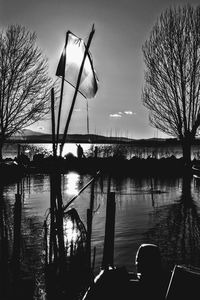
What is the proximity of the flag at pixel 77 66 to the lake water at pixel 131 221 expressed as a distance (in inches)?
123

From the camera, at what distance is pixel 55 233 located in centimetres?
709

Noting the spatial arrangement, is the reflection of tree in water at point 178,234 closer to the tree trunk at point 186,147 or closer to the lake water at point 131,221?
the lake water at point 131,221

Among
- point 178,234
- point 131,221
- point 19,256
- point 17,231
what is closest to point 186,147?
point 131,221

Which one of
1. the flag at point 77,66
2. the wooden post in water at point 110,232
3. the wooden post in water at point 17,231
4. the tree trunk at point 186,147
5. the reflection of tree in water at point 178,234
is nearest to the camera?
the flag at point 77,66

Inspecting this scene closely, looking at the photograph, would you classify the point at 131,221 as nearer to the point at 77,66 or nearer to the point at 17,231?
the point at 17,231

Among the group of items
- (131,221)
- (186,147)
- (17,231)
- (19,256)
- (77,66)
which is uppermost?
(77,66)

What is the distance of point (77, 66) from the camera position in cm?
655

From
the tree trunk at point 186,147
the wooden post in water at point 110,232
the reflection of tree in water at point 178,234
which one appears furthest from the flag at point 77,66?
the tree trunk at point 186,147

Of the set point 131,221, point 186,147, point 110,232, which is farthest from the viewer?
point 186,147

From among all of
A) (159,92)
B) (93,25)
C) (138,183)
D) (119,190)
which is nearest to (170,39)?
(159,92)

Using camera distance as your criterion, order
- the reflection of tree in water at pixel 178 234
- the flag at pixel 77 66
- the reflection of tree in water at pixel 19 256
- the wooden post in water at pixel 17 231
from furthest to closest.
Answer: the reflection of tree in water at pixel 178 234 → the wooden post in water at pixel 17 231 → the reflection of tree in water at pixel 19 256 → the flag at pixel 77 66

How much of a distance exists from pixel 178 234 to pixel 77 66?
766cm

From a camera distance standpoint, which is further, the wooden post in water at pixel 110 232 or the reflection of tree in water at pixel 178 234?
the reflection of tree in water at pixel 178 234

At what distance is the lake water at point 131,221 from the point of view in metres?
9.72
